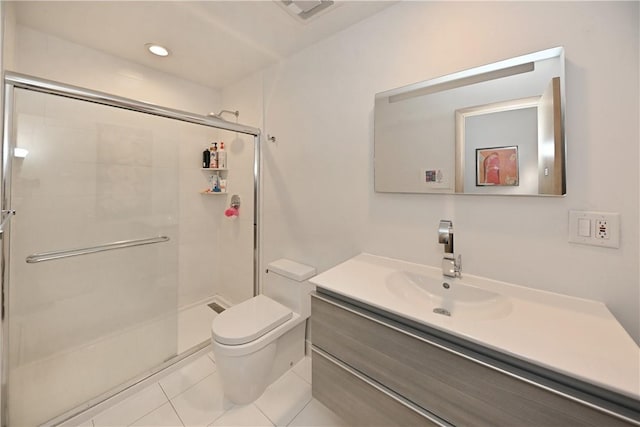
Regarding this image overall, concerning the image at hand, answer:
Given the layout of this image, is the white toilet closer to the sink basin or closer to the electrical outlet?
the sink basin

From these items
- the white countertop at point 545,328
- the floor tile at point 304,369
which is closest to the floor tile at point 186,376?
the floor tile at point 304,369

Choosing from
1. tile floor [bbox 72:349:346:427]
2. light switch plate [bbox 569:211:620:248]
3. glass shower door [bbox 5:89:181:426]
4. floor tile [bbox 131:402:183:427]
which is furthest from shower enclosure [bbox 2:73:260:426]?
light switch plate [bbox 569:211:620:248]

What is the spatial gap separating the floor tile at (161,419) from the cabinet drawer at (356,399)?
2.54 ft

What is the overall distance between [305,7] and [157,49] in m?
1.14

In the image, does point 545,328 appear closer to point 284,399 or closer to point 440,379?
point 440,379

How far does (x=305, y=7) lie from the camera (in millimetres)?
1308

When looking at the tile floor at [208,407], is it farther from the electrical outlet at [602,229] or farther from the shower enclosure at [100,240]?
the electrical outlet at [602,229]

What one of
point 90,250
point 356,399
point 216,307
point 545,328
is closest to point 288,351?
point 356,399

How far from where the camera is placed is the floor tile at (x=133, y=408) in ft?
4.16

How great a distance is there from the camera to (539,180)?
0.95m

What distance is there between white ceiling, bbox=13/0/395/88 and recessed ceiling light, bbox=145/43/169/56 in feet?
0.14

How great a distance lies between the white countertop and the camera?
0.57 meters

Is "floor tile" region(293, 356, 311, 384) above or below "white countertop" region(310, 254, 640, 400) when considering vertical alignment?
below

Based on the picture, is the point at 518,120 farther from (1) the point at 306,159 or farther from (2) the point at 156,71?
(2) the point at 156,71
